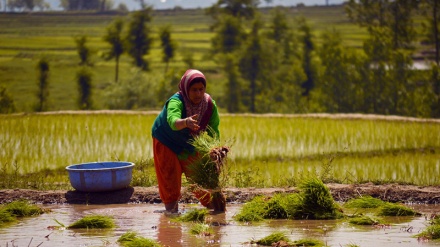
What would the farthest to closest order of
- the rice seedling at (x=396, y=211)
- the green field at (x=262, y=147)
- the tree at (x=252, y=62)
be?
1. the tree at (x=252, y=62)
2. the green field at (x=262, y=147)
3. the rice seedling at (x=396, y=211)

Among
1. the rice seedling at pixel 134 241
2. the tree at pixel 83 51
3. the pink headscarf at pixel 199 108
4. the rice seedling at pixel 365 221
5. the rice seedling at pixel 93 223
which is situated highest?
the tree at pixel 83 51

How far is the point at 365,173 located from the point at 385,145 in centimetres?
359

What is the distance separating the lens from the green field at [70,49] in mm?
48125

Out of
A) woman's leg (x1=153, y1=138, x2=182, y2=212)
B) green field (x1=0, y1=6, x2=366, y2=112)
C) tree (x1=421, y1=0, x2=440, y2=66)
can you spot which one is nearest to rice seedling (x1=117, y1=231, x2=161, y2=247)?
woman's leg (x1=153, y1=138, x2=182, y2=212)

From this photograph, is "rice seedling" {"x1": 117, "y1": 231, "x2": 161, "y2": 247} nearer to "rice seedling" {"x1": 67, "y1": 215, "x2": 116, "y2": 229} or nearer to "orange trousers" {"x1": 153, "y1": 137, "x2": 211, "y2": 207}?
"rice seedling" {"x1": 67, "y1": 215, "x2": 116, "y2": 229}

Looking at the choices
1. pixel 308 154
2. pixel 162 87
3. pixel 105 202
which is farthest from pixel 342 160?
pixel 162 87

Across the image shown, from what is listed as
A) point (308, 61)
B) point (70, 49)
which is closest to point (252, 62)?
point (308, 61)

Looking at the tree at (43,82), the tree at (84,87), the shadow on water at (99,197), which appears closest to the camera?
the shadow on water at (99,197)

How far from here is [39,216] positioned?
7523 millimetres

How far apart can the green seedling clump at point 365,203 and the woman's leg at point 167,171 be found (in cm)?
174

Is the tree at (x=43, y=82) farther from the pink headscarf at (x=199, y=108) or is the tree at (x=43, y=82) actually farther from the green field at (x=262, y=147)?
the pink headscarf at (x=199, y=108)

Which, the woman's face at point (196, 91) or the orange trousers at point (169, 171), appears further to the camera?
the orange trousers at point (169, 171)

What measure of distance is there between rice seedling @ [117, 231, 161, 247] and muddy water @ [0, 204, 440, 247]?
0.08 m

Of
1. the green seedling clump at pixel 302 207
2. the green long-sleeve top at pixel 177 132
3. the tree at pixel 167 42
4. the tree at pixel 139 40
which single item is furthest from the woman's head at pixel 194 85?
the tree at pixel 167 42
